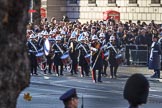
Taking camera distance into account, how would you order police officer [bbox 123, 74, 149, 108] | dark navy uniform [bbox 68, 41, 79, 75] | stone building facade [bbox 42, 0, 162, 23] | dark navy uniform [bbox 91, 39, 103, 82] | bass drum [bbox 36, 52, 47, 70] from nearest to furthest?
police officer [bbox 123, 74, 149, 108], dark navy uniform [bbox 91, 39, 103, 82], dark navy uniform [bbox 68, 41, 79, 75], bass drum [bbox 36, 52, 47, 70], stone building facade [bbox 42, 0, 162, 23]

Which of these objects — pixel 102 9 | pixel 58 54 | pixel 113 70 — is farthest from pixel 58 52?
pixel 102 9

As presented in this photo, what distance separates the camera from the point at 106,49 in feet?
84.4

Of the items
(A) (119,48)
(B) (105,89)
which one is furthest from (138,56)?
(B) (105,89)

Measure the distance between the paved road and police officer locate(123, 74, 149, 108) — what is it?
9645mm

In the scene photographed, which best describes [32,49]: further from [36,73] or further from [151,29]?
[151,29]

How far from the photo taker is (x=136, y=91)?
6000mm

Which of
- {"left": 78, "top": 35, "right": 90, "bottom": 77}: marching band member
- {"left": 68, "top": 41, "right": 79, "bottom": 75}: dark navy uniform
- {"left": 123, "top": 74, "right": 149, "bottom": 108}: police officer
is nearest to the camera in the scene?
{"left": 123, "top": 74, "right": 149, "bottom": 108}: police officer

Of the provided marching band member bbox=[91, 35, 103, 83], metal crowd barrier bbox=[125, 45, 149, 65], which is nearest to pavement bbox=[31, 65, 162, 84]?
metal crowd barrier bbox=[125, 45, 149, 65]

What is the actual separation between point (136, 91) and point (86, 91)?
48.8ft

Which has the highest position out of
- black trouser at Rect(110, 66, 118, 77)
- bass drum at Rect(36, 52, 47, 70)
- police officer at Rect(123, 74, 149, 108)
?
police officer at Rect(123, 74, 149, 108)

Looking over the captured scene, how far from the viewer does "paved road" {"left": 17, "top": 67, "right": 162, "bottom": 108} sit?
690 inches

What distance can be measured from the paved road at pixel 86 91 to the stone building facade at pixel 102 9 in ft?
57.6

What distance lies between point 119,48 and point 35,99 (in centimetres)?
965

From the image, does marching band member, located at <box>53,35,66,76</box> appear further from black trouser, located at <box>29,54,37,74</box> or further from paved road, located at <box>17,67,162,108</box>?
black trouser, located at <box>29,54,37,74</box>
